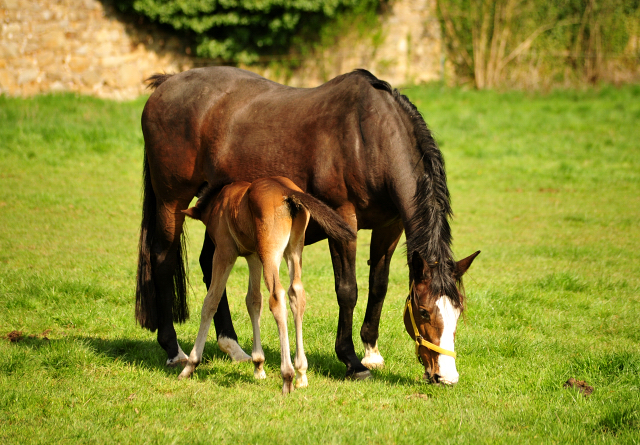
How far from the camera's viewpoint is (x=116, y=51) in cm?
1686

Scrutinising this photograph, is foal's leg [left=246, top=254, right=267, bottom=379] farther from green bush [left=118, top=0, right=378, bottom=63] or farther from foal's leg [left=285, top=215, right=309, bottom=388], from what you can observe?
green bush [left=118, top=0, right=378, bottom=63]

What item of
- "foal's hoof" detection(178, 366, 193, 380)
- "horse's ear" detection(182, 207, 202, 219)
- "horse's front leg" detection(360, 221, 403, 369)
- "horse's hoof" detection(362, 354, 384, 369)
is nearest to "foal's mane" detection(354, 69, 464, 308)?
"horse's front leg" detection(360, 221, 403, 369)

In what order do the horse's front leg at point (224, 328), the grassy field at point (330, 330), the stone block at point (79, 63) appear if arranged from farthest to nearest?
the stone block at point (79, 63)
the horse's front leg at point (224, 328)
the grassy field at point (330, 330)

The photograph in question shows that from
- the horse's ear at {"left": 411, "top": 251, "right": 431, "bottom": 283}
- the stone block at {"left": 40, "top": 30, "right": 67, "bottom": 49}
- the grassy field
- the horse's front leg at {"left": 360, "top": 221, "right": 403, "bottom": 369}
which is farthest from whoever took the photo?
the stone block at {"left": 40, "top": 30, "right": 67, "bottom": 49}

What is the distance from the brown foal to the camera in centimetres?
388

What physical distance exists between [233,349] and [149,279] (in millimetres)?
987

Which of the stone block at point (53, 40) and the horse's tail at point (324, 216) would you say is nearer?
the horse's tail at point (324, 216)

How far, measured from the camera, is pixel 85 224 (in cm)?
876

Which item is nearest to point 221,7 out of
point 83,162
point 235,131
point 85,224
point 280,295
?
point 83,162

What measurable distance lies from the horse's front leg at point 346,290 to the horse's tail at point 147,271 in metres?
1.64

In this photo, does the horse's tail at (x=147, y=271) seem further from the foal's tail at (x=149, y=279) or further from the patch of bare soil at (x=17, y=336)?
the patch of bare soil at (x=17, y=336)

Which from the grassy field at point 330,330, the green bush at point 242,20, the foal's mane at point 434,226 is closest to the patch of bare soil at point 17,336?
the grassy field at point 330,330

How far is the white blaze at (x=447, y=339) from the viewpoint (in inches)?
150

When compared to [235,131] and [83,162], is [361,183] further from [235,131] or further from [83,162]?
[83,162]
